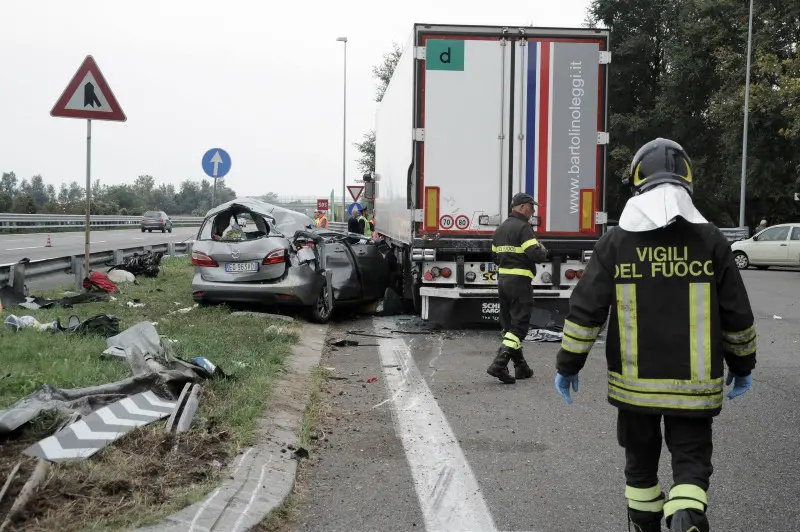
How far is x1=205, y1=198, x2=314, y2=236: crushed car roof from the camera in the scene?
37.0ft

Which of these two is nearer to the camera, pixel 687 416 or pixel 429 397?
pixel 687 416

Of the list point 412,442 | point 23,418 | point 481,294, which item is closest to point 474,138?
point 481,294

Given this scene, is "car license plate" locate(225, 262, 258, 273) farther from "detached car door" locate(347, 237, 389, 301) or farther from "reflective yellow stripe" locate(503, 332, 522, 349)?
"reflective yellow stripe" locate(503, 332, 522, 349)

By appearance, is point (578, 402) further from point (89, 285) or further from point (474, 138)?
point (89, 285)

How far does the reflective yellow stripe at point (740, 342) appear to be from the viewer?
3299 mm

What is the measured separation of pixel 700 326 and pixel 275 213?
28.9ft

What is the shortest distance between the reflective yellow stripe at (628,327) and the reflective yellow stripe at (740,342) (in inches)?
13.9

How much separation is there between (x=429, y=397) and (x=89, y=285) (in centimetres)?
726

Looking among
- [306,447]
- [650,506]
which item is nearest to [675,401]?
[650,506]

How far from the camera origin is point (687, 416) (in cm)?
321

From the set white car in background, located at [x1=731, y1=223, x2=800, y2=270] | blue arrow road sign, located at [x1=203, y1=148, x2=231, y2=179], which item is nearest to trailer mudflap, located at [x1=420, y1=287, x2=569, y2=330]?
blue arrow road sign, located at [x1=203, y1=148, x2=231, y2=179]

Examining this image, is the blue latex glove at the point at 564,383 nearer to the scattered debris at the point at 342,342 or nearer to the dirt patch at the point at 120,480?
A: the dirt patch at the point at 120,480

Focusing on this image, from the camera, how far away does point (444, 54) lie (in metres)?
10.1

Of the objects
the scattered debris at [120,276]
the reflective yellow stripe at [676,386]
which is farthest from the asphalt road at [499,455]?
the scattered debris at [120,276]
